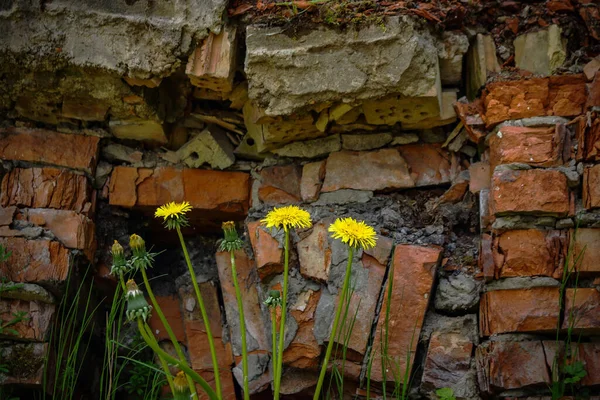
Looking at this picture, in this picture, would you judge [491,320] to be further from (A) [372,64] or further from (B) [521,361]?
(A) [372,64]

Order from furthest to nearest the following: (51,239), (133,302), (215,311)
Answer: (215,311)
(51,239)
(133,302)

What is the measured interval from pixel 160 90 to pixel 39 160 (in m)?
0.52

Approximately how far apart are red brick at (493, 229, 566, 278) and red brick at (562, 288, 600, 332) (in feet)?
0.28

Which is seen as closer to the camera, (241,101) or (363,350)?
(363,350)

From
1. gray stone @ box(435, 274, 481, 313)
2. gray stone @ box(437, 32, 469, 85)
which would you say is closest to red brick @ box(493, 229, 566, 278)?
gray stone @ box(435, 274, 481, 313)

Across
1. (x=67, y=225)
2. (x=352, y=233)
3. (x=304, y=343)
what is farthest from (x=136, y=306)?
(x=67, y=225)

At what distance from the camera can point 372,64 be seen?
2244 mm

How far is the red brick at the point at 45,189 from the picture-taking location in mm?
2473

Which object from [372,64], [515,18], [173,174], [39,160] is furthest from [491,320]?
[39,160]

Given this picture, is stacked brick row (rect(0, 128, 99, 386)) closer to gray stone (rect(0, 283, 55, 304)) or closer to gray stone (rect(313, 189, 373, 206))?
gray stone (rect(0, 283, 55, 304))

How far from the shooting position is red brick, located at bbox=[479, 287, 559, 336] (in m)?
2.05

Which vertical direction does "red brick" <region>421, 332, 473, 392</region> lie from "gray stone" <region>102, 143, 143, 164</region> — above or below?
below

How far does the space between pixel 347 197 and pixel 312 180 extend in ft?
0.51

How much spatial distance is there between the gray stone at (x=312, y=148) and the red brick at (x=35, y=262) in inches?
33.8
